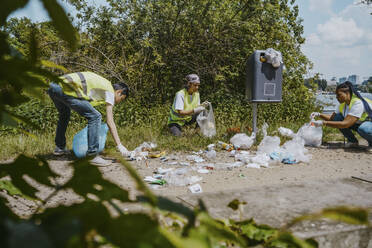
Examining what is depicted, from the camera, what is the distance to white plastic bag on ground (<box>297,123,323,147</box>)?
5.80 m

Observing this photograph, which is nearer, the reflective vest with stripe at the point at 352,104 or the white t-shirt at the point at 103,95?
the white t-shirt at the point at 103,95

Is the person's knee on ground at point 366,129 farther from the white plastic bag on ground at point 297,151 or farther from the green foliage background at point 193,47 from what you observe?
the green foliage background at point 193,47

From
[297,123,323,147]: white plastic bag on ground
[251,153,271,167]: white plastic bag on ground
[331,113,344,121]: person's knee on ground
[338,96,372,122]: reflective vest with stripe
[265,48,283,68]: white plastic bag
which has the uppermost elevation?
[265,48,283,68]: white plastic bag

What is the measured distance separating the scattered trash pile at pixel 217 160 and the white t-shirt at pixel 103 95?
82 cm

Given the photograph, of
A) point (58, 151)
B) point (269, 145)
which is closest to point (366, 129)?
point (269, 145)

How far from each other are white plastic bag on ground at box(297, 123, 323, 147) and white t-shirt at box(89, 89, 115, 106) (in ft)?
11.2

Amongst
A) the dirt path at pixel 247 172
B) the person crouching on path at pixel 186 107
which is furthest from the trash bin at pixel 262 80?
the dirt path at pixel 247 172

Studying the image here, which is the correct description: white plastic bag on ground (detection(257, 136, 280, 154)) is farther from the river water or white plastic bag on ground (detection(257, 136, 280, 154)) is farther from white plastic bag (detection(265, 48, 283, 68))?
the river water

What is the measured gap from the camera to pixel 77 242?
0.32 meters

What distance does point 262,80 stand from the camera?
6.12 metres

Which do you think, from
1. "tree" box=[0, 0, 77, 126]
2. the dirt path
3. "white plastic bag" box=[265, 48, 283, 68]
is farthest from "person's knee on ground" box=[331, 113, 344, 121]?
"tree" box=[0, 0, 77, 126]

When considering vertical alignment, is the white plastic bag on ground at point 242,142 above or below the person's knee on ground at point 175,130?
below

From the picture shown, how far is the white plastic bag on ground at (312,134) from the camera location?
5.80 metres

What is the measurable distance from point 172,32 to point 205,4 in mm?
1043
